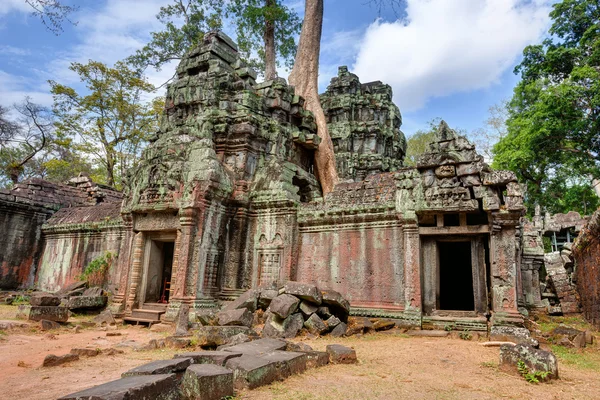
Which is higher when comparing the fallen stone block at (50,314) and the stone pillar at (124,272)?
the stone pillar at (124,272)

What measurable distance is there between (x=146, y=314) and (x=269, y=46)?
45.9 ft

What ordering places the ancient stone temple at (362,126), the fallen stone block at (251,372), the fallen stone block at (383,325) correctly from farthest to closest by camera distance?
the ancient stone temple at (362,126) → the fallen stone block at (383,325) → the fallen stone block at (251,372)

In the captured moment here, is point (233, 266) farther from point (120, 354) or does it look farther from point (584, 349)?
point (584, 349)

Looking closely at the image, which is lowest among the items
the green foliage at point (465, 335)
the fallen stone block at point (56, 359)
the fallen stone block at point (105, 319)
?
the fallen stone block at point (56, 359)

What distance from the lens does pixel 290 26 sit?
20.7m

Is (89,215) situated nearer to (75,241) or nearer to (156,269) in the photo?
(75,241)

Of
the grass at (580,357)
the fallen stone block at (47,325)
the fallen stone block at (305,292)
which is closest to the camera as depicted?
the grass at (580,357)

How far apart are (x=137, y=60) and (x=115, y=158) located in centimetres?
584

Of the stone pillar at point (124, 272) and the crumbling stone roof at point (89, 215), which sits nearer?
the stone pillar at point (124, 272)

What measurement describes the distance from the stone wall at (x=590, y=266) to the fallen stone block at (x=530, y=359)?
4491 mm

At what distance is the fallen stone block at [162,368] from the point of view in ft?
12.4

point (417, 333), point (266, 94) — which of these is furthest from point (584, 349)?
point (266, 94)

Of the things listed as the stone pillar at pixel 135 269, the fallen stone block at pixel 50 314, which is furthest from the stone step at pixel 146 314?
the fallen stone block at pixel 50 314

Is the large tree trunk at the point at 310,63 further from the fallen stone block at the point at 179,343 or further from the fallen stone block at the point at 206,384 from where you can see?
the fallen stone block at the point at 206,384
